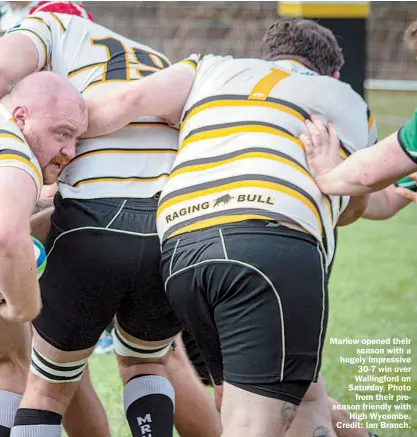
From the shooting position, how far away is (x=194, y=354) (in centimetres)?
352

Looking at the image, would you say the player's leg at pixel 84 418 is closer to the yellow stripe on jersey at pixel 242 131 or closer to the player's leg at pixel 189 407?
the player's leg at pixel 189 407

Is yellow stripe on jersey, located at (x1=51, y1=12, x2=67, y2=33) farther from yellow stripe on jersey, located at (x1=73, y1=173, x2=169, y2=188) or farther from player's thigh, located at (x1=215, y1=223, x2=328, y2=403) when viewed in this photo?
player's thigh, located at (x1=215, y1=223, x2=328, y2=403)

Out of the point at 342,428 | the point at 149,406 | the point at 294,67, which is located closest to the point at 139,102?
the point at 294,67

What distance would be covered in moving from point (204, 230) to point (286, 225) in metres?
0.22

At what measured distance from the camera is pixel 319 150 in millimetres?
2420

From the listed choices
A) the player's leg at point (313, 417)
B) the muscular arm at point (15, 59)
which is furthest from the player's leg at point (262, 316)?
the muscular arm at point (15, 59)

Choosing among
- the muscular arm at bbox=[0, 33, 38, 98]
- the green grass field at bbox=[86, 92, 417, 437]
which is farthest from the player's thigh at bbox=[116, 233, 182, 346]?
the green grass field at bbox=[86, 92, 417, 437]

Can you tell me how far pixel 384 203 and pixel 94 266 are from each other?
51.0 inches

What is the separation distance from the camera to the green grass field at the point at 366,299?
411 centimetres

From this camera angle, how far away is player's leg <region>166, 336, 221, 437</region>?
3.17 meters

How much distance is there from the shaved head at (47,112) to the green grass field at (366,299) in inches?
57.3

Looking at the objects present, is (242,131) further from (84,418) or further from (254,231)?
(84,418)

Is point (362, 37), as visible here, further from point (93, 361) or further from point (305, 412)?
point (305, 412)

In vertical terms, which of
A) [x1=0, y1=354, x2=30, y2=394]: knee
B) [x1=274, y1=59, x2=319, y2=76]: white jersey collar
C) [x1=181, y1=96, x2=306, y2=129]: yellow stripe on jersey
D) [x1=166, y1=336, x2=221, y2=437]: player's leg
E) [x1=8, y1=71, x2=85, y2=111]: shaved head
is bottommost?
[x1=166, y1=336, x2=221, y2=437]: player's leg
